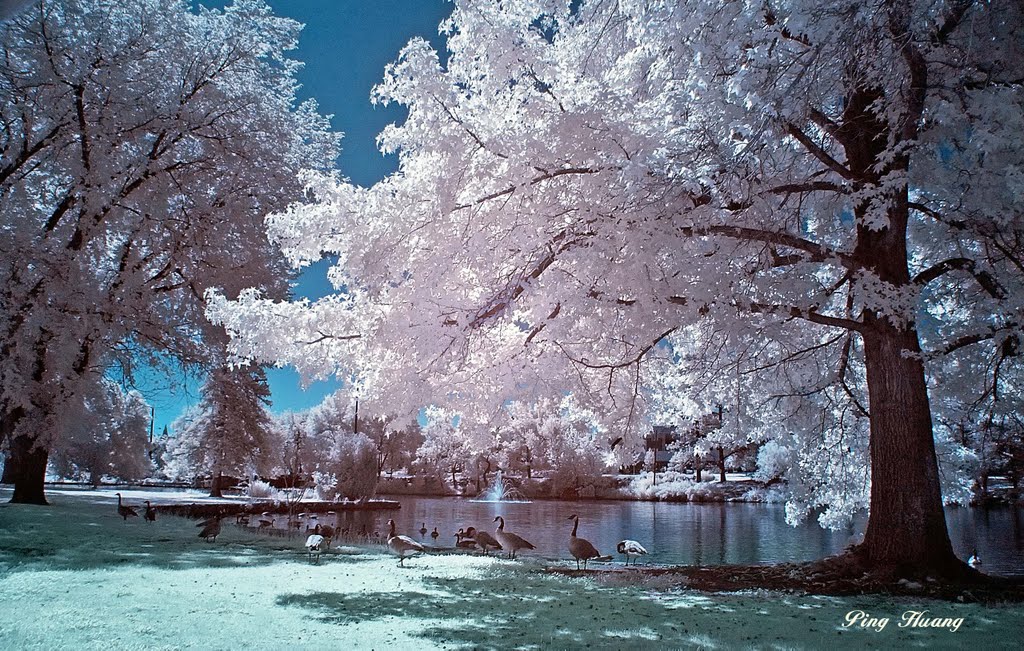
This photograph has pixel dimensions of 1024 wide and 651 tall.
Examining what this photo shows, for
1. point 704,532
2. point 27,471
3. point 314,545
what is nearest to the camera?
point 314,545

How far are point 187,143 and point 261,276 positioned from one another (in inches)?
161

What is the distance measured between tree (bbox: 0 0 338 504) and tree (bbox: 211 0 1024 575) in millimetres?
5815

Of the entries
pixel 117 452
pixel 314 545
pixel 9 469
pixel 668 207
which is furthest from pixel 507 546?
pixel 117 452

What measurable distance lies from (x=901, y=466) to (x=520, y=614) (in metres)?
6.01

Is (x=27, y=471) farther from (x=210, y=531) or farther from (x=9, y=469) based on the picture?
(x=210, y=531)

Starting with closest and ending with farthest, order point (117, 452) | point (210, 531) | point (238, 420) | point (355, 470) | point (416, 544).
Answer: point (210, 531)
point (416, 544)
point (238, 420)
point (355, 470)
point (117, 452)

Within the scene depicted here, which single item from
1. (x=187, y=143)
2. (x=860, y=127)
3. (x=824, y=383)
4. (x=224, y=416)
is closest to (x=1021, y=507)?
(x=824, y=383)

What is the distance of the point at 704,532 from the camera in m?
28.4

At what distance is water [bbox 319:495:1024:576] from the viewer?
20.1 metres

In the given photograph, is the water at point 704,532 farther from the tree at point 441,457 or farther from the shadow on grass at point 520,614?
the tree at point 441,457

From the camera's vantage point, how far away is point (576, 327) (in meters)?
10.3

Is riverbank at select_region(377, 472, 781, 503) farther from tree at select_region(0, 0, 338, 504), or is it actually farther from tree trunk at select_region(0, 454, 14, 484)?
tree at select_region(0, 0, 338, 504)

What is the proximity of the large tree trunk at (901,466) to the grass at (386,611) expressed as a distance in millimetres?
1668

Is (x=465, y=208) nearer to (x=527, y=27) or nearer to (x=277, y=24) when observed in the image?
(x=527, y=27)
